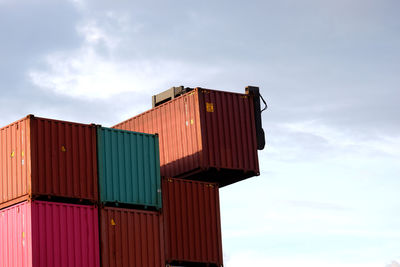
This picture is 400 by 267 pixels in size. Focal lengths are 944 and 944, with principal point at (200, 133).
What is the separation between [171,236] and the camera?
125 ft

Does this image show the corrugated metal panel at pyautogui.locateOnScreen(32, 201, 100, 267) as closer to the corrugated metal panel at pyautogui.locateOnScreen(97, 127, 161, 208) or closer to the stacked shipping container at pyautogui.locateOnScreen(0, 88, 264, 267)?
the stacked shipping container at pyautogui.locateOnScreen(0, 88, 264, 267)

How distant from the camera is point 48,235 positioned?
110 feet

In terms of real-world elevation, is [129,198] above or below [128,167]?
below

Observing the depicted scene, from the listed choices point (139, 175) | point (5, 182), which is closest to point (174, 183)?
point (139, 175)

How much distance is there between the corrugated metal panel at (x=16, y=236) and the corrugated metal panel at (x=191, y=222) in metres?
6.37

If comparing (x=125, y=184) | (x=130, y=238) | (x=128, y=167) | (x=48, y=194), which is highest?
(x=128, y=167)

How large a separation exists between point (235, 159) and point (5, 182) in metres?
10.3

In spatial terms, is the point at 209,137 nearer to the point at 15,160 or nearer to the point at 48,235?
the point at 15,160

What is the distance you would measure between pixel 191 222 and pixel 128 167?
3929 mm

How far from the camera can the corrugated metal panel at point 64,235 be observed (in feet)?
109

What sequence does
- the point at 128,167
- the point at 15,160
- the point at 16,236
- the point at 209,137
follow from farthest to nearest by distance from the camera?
the point at 209,137 → the point at 128,167 → the point at 15,160 → the point at 16,236

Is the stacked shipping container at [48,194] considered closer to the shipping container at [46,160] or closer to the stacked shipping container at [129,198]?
the shipping container at [46,160]

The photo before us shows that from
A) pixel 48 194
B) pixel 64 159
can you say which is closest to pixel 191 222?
pixel 64 159

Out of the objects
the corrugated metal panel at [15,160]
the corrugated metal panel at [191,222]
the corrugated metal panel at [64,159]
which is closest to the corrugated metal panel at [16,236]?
the corrugated metal panel at [15,160]
